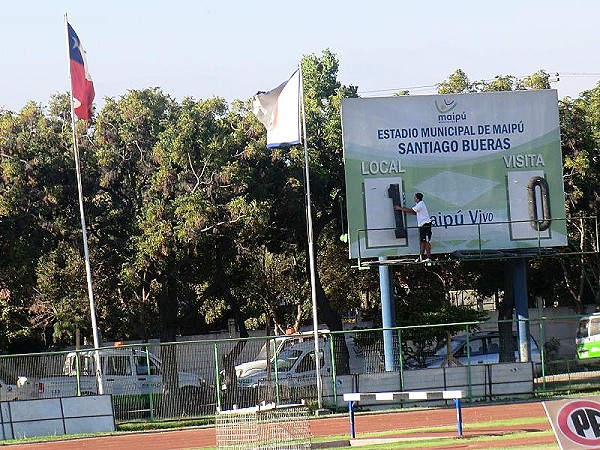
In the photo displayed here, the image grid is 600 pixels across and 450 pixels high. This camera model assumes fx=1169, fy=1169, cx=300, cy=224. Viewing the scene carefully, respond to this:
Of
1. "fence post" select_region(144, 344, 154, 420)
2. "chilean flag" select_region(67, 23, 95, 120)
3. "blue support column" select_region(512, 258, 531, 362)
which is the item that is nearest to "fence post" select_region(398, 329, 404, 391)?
"blue support column" select_region(512, 258, 531, 362)

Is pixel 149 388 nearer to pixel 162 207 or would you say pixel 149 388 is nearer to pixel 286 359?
pixel 286 359

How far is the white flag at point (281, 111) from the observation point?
93.4ft

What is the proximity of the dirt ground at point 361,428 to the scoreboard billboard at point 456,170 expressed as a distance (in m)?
4.81

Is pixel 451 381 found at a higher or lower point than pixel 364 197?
lower

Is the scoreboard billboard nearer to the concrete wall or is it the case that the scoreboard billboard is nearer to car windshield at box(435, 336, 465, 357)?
car windshield at box(435, 336, 465, 357)

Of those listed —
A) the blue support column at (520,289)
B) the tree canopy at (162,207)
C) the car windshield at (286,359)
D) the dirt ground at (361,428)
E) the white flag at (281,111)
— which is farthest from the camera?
the tree canopy at (162,207)

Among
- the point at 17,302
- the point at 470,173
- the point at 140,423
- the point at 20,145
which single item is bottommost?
the point at 140,423

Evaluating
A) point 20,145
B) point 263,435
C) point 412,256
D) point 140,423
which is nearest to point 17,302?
point 20,145

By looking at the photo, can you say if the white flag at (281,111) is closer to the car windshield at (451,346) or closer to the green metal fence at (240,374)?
the green metal fence at (240,374)

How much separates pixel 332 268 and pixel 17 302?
38.7 feet

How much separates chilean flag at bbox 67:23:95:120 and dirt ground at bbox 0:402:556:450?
8855mm

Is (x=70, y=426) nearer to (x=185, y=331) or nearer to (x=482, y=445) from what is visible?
(x=482, y=445)

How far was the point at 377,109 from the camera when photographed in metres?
30.0

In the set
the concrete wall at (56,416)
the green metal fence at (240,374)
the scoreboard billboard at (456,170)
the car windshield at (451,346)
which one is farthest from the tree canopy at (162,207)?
the concrete wall at (56,416)
